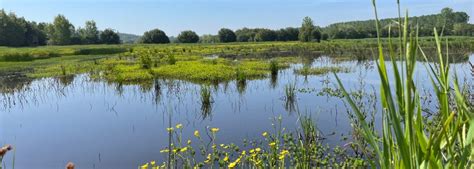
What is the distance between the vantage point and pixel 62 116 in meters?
10.6

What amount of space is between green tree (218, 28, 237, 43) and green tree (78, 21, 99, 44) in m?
21.8

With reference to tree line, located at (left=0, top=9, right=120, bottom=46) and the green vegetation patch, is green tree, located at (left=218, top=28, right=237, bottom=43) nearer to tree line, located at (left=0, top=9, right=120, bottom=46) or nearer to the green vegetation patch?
tree line, located at (left=0, top=9, right=120, bottom=46)

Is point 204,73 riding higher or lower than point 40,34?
lower

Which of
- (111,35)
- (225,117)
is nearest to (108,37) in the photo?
(111,35)

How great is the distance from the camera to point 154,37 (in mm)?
69125

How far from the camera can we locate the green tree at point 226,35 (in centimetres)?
7606

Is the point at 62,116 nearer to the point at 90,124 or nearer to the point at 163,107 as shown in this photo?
the point at 90,124

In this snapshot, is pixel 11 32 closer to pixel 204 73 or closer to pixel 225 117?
pixel 204 73

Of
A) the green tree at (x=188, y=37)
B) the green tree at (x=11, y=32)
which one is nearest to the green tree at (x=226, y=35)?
the green tree at (x=188, y=37)

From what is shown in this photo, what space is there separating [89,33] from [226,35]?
28815 millimetres

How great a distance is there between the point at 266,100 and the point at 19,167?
6.69m

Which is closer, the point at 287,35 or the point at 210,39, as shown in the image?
the point at 287,35

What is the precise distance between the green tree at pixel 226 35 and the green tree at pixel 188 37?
4.54 meters

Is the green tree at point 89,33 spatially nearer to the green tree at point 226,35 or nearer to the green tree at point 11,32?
the green tree at point 11,32
